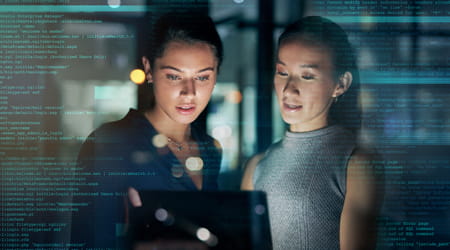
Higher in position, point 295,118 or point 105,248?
point 295,118

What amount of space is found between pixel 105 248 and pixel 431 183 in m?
1.32

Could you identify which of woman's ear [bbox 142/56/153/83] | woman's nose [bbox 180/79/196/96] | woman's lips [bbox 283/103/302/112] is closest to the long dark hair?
woman's lips [bbox 283/103/302/112]

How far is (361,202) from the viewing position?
1544 mm

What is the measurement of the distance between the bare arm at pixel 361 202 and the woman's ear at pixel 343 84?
0.24 metres

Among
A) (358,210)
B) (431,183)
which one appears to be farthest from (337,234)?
(431,183)

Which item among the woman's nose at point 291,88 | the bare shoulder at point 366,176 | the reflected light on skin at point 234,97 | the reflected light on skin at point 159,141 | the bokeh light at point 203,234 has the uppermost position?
the woman's nose at point 291,88

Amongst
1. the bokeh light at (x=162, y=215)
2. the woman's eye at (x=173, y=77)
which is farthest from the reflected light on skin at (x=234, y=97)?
the bokeh light at (x=162, y=215)

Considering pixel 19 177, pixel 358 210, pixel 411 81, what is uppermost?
pixel 411 81

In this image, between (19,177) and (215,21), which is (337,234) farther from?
(19,177)

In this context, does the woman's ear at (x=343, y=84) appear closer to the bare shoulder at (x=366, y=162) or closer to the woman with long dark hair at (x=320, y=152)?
the woman with long dark hair at (x=320, y=152)

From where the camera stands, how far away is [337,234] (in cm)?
153

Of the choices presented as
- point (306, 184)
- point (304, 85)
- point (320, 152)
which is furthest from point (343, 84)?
point (306, 184)

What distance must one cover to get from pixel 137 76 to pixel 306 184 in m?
0.78

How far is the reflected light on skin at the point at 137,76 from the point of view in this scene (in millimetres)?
1522
